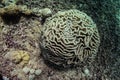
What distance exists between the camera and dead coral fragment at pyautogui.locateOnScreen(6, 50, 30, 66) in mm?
3822

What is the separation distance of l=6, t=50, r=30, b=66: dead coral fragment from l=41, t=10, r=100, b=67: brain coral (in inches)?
13.8

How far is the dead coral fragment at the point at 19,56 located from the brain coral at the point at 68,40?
1.15 feet

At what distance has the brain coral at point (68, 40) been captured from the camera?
3801mm

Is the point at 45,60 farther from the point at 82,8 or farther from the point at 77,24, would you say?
the point at 82,8

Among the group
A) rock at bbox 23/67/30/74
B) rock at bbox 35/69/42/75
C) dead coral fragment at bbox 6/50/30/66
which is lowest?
rock at bbox 35/69/42/75

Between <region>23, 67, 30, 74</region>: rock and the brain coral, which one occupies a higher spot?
the brain coral

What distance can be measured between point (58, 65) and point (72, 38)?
62cm

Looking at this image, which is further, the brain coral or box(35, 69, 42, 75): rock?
box(35, 69, 42, 75): rock

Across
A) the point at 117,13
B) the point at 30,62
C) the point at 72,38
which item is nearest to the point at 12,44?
the point at 30,62

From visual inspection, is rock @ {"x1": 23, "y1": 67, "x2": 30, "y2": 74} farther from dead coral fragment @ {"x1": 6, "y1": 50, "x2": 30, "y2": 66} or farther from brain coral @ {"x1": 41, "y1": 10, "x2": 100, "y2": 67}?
brain coral @ {"x1": 41, "y1": 10, "x2": 100, "y2": 67}

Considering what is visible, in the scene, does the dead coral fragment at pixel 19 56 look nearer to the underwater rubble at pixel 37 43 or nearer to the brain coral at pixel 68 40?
the underwater rubble at pixel 37 43

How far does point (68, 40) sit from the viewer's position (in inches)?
149

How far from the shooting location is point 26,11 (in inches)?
171

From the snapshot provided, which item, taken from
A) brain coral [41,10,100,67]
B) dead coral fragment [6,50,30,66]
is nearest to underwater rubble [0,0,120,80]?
dead coral fragment [6,50,30,66]
